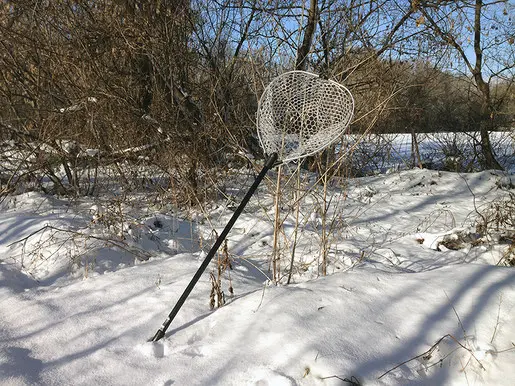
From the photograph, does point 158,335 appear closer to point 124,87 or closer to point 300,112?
point 300,112

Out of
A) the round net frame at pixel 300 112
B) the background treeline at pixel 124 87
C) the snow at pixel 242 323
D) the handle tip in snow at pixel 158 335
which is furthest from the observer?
the background treeline at pixel 124 87

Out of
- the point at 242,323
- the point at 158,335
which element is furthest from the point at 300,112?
the point at 158,335

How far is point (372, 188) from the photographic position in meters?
Result: 6.64

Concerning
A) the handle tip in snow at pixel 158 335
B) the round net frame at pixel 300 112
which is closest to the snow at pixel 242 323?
the handle tip in snow at pixel 158 335

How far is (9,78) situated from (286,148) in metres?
4.20

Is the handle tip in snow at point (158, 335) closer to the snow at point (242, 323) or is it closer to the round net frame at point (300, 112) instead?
the snow at point (242, 323)

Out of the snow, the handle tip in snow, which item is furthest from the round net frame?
the handle tip in snow

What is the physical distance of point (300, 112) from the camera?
8.39 feet

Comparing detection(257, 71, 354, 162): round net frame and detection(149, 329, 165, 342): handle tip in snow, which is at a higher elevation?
detection(257, 71, 354, 162): round net frame

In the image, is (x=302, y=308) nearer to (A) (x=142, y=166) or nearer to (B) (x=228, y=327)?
(B) (x=228, y=327)

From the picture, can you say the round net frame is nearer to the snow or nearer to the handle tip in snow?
the snow

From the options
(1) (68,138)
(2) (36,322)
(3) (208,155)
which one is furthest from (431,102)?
(2) (36,322)

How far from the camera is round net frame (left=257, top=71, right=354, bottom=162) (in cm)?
230

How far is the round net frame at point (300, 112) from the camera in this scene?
2300 millimetres
